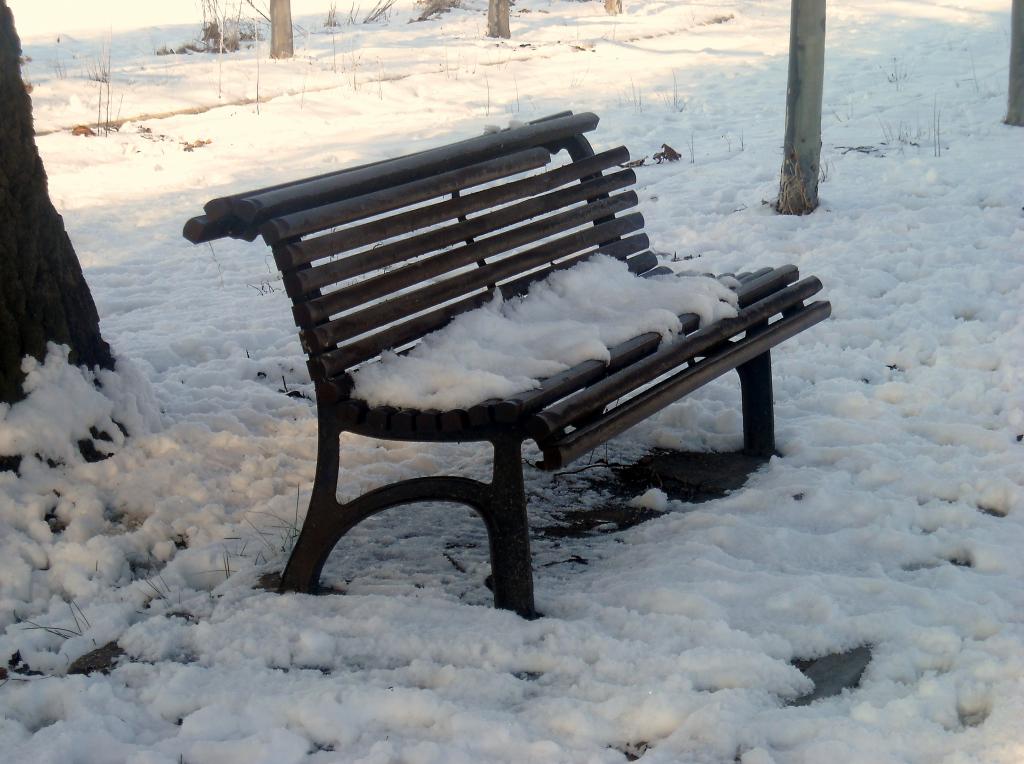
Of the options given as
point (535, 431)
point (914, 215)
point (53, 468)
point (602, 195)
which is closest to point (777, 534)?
point (535, 431)

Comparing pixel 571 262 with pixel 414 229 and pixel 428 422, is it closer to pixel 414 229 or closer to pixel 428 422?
pixel 414 229

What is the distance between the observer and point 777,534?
3252mm

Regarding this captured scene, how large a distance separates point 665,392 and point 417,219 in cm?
89

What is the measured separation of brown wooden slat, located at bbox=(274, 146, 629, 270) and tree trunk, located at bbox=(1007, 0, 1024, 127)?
17.2ft

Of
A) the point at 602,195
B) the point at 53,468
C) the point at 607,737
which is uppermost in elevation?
the point at 602,195

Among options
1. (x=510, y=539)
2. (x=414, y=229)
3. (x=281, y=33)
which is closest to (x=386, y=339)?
(x=414, y=229)

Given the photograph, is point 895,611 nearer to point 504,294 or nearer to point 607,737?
point 607,737

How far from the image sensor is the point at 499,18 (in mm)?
16297

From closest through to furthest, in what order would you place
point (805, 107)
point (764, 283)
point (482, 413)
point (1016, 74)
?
point (482, 413)
point (764, 283)
point (805, 107)
point (1016, 74)

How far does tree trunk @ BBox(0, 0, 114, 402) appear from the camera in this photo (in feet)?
11.3

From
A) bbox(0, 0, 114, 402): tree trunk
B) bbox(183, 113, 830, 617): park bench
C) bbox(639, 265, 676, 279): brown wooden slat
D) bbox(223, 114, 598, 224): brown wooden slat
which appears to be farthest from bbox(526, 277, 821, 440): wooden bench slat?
bbox(0, 0, 114, 402): tree trunk

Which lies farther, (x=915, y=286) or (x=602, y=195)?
(x=915, y=286)

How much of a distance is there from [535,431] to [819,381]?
2.27 metres

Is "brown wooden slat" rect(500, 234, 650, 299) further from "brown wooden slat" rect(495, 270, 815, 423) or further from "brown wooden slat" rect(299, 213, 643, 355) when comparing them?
"brown wooden slat" rect(495, 270, 815, 423)
